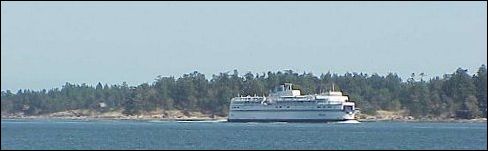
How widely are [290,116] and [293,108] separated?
1586mm

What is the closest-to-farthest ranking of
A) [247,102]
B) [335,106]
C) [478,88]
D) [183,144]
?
1. [183,144]
2. [335,106]
3. [247,102]
4. [478,88]

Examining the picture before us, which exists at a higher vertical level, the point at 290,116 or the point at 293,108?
the point at 293,108

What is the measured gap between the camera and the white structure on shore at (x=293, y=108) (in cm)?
15111

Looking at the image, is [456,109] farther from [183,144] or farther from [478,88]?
[183,144]

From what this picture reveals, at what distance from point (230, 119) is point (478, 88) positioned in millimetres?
36620

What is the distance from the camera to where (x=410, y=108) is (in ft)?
620

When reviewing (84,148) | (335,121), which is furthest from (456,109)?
(84,148)

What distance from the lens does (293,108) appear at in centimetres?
15538

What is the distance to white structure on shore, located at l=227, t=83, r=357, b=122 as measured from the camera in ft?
496

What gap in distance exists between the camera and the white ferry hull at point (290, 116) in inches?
5960

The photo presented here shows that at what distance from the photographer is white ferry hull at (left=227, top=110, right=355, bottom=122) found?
151375 millimetres

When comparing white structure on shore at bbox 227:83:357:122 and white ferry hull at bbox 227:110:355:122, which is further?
white ferry hull at bbox 227:110:355:122

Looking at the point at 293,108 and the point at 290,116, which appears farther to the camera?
the point at 290,116

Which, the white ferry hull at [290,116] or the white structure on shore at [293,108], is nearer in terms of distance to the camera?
the white structure on shore at [293,108]
